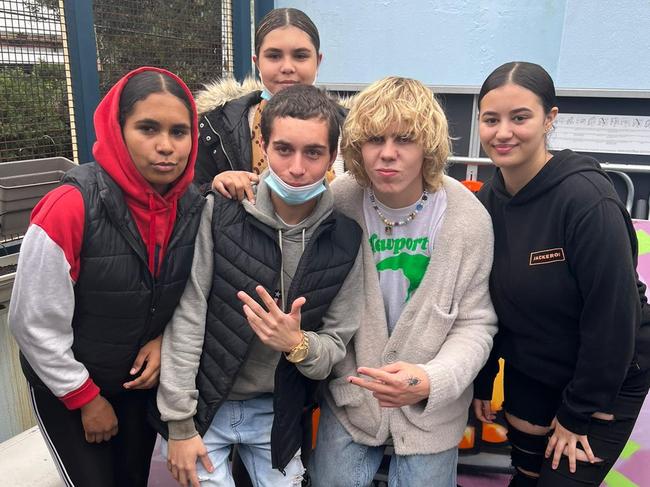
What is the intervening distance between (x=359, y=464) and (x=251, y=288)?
0.76 m

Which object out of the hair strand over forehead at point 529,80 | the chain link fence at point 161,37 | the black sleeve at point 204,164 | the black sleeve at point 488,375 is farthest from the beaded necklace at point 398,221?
the chain link fence at point 161,37

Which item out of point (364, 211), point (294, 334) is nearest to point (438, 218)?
point (364, 211)

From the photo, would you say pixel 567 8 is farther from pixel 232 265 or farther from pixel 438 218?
pixel 232 265

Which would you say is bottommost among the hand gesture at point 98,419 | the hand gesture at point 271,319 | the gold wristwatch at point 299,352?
the hand gesture at point 98,419

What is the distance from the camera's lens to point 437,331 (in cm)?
175

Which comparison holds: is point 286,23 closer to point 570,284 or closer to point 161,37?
point 570,284

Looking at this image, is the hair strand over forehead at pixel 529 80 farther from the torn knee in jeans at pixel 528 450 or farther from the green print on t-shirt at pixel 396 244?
the torn knee in jeans at pixel 528 450

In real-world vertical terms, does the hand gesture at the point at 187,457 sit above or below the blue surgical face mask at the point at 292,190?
below

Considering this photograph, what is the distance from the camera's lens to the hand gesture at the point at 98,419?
63.6 inches

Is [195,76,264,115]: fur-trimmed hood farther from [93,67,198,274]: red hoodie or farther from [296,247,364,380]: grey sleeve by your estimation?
[296,247,364,380]: grey sleeve

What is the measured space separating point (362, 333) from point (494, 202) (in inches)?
25.6

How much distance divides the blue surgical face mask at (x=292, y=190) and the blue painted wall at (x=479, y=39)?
3.39 m

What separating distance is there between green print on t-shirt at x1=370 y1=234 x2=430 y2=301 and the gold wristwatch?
0.40 meters

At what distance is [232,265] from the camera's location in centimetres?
163
